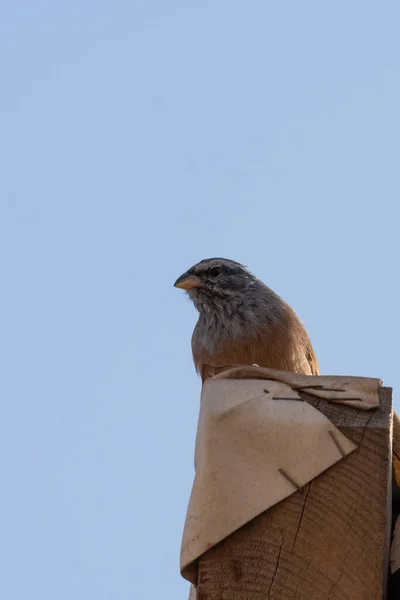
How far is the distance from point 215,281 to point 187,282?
30 centimetres

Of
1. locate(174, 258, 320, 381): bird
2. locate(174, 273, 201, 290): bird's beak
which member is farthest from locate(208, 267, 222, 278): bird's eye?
locate(174, 273, 201, 290): bird's beak

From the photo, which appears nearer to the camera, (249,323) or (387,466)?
(387,466)

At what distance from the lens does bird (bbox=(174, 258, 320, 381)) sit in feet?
27.4

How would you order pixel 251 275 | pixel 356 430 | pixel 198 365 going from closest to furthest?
pixel 356 430, pixel 198 365, pixel 251 275

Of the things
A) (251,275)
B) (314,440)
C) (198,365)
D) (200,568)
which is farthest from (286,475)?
(251,275)

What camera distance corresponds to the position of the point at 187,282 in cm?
1012

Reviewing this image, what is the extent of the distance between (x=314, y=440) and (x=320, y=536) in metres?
0.36

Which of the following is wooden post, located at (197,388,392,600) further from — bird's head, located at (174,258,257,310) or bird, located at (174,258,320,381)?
bird's head, located at (174,258,257,310)

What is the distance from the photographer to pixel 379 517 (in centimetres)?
389

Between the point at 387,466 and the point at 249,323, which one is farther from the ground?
the point at 249,323

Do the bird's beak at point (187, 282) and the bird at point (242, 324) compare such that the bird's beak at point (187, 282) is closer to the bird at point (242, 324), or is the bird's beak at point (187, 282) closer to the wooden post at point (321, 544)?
the bird at point (242, 324)

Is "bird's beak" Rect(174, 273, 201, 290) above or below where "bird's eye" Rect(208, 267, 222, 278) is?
below

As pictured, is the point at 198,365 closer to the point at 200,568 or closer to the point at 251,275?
the point at 251,275

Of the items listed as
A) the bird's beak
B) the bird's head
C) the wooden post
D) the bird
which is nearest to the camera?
the wooden post
